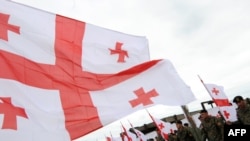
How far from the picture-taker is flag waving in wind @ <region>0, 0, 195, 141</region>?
14.0 feet

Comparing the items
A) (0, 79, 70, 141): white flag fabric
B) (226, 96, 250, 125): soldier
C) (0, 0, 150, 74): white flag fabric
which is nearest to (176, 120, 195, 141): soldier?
(226, 96, 250, 125): soldier

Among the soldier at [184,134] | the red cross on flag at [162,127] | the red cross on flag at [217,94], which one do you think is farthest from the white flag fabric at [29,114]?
the red cross on flag at [162,127]

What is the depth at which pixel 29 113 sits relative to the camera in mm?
4238

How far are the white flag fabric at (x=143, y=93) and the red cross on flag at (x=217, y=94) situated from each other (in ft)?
21.7

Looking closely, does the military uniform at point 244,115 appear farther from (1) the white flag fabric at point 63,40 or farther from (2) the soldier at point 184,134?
(1) the white flag fabric at point 63,40

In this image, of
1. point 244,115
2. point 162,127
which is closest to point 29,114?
point 244,115

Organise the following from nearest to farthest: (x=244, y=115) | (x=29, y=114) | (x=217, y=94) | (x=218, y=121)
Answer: (x=29, y=114), (x=244, y=115), (x=217, y=94), (x=218, y=121)

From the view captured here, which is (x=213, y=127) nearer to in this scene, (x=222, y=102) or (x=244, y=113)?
(x=222, y=102)

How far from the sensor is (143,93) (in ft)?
16.8

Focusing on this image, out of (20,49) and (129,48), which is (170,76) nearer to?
(129,48)

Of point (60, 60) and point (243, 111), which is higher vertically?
point (60, 60)

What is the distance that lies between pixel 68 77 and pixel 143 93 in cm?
106

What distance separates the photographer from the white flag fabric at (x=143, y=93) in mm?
4961

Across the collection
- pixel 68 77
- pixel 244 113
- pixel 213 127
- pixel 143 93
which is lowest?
pixel 213 127
